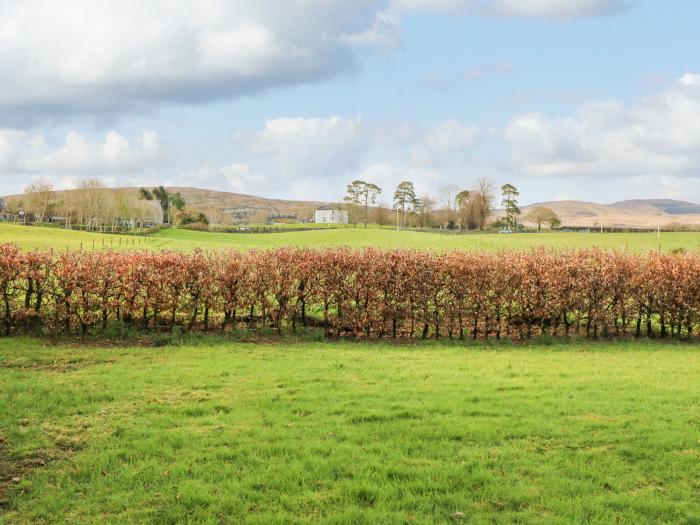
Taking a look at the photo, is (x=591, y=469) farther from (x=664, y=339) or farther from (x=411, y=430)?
(x=664, y=339)

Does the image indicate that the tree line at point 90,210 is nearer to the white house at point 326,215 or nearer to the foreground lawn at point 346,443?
the white house at point 326,215

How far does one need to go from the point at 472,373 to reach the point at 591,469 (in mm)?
4830

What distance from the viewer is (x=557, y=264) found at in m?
16.7

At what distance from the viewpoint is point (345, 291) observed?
16.2m

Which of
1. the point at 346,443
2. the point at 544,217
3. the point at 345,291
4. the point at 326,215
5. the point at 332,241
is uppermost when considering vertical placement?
the point at 326,215

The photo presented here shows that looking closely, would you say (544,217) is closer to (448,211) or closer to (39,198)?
(448,211)

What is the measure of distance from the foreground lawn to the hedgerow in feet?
13.0

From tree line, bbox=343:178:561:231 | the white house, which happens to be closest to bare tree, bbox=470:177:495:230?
tree line, bbox=343:178:561:231

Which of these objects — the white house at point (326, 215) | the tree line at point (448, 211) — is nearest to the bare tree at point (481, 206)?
the tree line at point (448, 211)

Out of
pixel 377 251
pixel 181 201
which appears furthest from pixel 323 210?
pixel 377 251

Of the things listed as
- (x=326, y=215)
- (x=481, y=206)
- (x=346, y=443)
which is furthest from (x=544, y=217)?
(x=346, y=443)

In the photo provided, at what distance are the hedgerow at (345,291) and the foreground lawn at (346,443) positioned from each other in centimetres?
396

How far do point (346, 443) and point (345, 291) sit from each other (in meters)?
9.33

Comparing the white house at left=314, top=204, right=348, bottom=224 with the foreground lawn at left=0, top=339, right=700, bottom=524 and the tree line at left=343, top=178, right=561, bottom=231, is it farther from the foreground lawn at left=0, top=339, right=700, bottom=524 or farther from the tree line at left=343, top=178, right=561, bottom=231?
the foreground lawn at left=0, top=339, right=700, bottom=524
